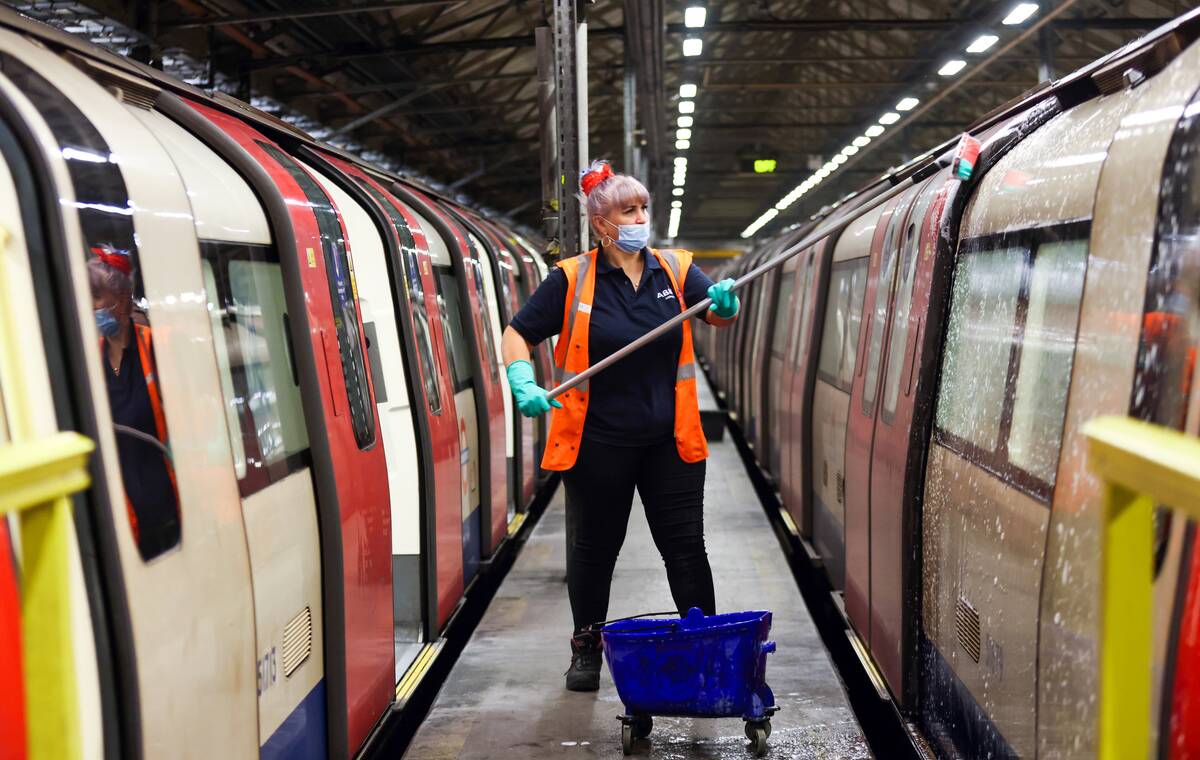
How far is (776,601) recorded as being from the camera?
21.7 ft

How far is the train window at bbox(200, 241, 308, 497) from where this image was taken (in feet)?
10.5

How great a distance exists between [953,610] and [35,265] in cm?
267

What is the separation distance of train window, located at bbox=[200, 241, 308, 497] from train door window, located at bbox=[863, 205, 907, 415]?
235 cm

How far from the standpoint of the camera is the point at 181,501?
2717 mm

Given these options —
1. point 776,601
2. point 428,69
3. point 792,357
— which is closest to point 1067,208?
point 776,601

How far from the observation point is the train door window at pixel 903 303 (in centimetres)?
439

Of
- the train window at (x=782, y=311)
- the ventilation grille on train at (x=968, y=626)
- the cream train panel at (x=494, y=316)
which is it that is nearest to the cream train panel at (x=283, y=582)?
the ventilation grille on train at (x=968, y=626)

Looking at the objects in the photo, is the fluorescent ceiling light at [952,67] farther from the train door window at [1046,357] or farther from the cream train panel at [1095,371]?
the cream train panel at [1095,371]

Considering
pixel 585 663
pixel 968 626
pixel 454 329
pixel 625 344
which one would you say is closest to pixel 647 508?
pixel 625 344

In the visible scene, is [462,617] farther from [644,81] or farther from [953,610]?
[644,81]

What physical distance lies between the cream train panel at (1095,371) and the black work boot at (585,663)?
238 centimetres

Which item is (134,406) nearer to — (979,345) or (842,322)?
(979,345)

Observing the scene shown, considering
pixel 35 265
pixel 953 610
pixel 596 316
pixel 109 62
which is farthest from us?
pixel 596 316

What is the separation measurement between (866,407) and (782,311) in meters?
5.06
